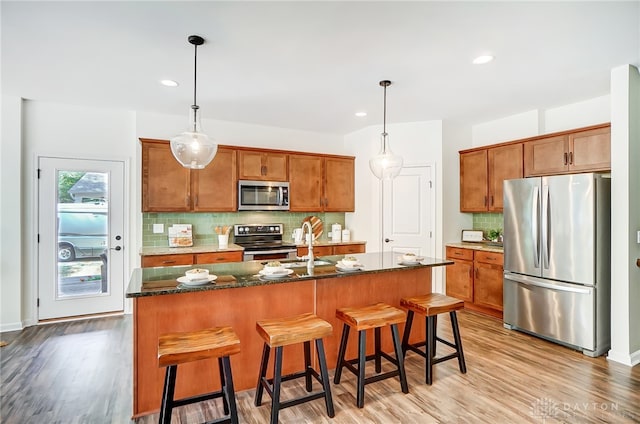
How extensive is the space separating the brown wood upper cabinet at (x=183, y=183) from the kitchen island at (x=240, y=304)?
182 centimetres

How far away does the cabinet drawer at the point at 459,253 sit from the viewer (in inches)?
181

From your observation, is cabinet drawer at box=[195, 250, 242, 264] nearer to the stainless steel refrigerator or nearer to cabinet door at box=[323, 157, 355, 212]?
cabinet door at box=[323, 157, 355, 212]

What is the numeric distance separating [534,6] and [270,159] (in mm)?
3583

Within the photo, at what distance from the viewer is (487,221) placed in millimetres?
5109

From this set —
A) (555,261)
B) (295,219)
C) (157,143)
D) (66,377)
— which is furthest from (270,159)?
(555,261)

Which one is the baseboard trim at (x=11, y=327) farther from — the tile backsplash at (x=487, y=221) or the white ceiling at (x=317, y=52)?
the tile backsplash at (x=487, y=221)

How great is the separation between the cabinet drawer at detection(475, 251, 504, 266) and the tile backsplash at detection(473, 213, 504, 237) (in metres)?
0.76

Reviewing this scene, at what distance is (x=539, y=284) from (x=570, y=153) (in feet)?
5.22

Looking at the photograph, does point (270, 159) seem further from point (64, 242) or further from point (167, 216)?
point (64, 242)

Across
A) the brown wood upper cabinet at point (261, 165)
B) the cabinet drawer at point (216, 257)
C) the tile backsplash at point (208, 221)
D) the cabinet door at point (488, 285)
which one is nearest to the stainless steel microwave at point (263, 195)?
the brown wood upper cabinet at point (261, 165)

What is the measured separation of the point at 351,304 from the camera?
9.68ft

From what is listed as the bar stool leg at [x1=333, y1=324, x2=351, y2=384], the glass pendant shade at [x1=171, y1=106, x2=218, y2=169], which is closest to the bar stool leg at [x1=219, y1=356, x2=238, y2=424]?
the bar stool leg at [x1=333, y1=324, x2=351, y2=384]

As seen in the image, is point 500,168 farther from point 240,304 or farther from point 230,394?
point 230,394

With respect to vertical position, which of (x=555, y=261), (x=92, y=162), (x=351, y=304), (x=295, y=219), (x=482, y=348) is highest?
(x=92, y=162)
